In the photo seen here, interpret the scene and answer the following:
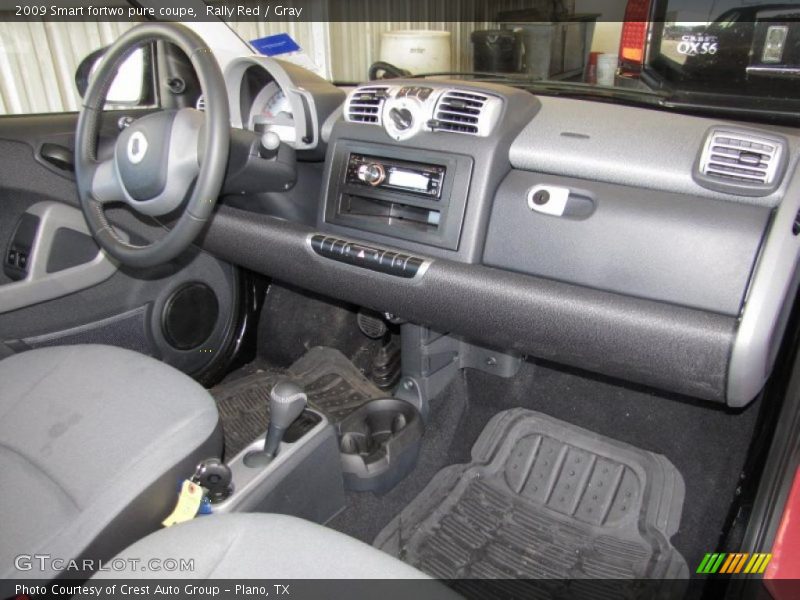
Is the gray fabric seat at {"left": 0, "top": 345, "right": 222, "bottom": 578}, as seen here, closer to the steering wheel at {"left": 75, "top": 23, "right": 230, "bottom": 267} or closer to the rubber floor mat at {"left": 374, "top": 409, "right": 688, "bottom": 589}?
the steering wheel at {"left": 75, "top": 23, "right": 230, "bottom": 267}

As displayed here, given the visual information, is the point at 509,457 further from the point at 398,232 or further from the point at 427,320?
the point at 398,232

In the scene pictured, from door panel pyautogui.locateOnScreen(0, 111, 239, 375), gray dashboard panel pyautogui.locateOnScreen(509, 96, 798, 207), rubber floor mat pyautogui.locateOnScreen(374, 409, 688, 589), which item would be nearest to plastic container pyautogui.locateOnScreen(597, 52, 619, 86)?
gray dashboard panel pyautogui.locateOnScreen(509, 96, 798, 207)

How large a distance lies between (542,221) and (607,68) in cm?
99

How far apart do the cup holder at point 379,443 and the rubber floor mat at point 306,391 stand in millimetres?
135

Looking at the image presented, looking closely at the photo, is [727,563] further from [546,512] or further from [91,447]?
[91,447]

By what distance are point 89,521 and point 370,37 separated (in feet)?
13.8

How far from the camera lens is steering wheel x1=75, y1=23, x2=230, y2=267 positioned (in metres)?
1.08

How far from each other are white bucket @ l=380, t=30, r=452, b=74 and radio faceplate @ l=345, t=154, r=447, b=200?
220cm

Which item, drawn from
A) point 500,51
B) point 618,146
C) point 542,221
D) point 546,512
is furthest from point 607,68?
point 500,51

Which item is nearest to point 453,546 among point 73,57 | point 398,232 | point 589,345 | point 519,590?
point 519,590

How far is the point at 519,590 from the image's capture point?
1.47m

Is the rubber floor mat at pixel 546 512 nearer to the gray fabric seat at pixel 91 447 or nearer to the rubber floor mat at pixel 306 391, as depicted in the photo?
the rubber floor mat at pixel 306 391

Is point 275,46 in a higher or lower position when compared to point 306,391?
higher

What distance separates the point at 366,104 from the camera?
1353mm
